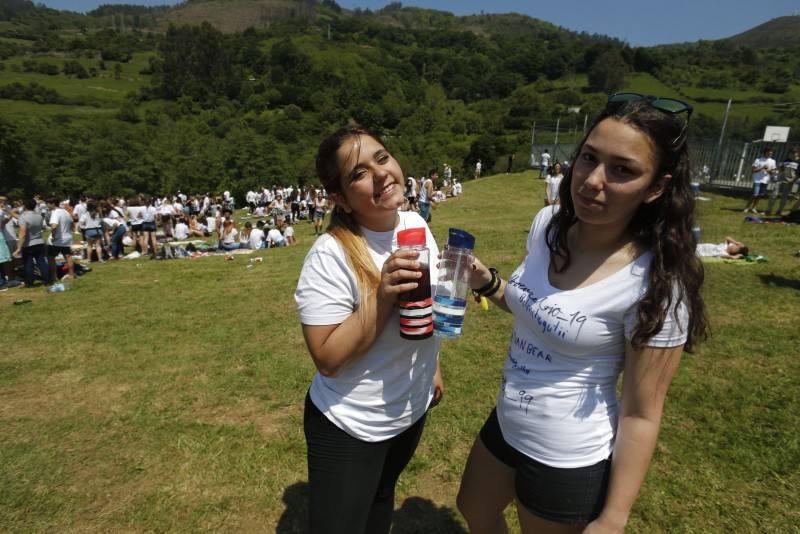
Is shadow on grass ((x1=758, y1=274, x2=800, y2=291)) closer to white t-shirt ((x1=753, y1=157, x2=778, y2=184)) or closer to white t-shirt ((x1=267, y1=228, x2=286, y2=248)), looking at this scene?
white t-shirt ((x1=753, y1=157, x2=778, y2=184))

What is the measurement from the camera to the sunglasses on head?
4.99 ft

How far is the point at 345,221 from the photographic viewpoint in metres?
1.85

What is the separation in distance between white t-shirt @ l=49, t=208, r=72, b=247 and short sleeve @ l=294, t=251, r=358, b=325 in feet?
34.7

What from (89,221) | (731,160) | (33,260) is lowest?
(33,260)

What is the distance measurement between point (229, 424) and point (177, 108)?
346ft

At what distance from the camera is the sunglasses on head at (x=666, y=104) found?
1520 millimetres

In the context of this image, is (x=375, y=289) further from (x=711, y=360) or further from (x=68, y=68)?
(x=68, y=68)

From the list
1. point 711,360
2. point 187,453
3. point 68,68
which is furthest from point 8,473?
point 68,68

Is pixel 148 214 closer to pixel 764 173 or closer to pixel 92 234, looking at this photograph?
pixel 92 234

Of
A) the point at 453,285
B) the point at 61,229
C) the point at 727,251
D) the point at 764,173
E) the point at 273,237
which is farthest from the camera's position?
the point at 273,237

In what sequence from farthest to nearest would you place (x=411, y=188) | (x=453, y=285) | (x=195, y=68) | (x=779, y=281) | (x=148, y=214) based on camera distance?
(x=195, y=68), (x=411, y=188), (x=148, y=214), (x=779, y=281), (x=453, y=285)

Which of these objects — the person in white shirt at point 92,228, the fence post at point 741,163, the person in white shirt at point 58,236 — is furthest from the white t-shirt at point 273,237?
the fence post at point 741,163

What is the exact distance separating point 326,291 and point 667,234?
4.08 ft

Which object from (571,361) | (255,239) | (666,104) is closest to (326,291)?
(571,361)
